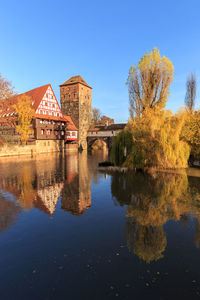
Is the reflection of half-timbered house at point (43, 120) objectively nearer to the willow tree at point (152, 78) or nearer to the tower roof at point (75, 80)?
the tower roof at point (75, 80)

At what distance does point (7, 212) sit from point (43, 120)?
31.2 metres

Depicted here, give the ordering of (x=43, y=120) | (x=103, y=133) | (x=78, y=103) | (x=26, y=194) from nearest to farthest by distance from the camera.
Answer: (x=26, y=194)
(x=43, y=120)
(x=103, y=133)
(x=78, y=103)

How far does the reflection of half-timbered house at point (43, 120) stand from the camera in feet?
106

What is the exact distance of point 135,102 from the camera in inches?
835

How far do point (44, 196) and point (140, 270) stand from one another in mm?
5396

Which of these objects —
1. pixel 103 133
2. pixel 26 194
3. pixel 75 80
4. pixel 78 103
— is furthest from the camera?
pixel 75 80

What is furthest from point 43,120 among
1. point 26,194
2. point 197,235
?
point 197,235

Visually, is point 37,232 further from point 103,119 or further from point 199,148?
point 103,119

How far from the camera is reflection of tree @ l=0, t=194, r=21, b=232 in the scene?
4.97 meters

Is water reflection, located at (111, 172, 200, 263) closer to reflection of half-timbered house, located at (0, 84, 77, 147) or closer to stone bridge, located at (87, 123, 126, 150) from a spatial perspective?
reflection of half-timbered house, located at (0, 84, 77, 147)

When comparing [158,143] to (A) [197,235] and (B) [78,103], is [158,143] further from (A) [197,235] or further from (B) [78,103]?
(B) [78,103]

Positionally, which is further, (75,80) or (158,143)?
(75,80)

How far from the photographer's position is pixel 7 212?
18.7 ft

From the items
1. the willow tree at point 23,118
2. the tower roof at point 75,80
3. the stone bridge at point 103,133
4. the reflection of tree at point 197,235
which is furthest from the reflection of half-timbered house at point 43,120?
the reflection of tree at point 197,235
